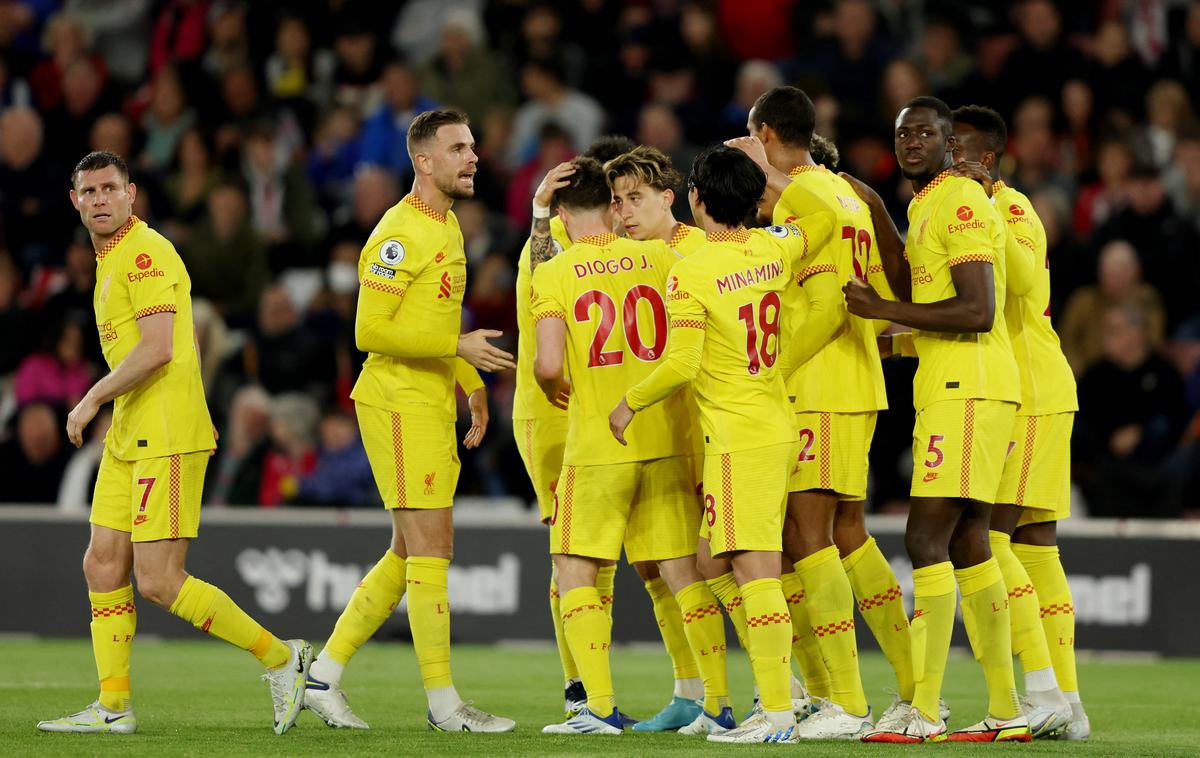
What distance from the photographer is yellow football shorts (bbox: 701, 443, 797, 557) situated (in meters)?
7.25

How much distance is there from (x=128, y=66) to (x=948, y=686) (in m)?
11.9

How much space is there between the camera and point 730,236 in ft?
24.3

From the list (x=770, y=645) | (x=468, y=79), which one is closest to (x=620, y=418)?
(x=770, y=645)

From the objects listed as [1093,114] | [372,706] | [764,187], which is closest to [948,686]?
[372,706]

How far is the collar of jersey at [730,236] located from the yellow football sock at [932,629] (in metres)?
1.60

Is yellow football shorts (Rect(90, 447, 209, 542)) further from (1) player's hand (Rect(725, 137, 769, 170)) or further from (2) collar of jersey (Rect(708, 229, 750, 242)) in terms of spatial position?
(1) player's hand (Rect(725, 137, 769, 170))

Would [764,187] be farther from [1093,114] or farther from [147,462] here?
[1093,114]

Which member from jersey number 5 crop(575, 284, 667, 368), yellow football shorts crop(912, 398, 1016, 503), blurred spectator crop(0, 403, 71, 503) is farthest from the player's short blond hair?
blurred spectator crop(0, 403, 71, 503)

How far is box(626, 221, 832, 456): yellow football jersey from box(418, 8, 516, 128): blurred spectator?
9.72 metres

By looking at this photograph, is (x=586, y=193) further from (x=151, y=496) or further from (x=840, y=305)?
(x=151, y=496)

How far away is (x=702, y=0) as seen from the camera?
17.5m

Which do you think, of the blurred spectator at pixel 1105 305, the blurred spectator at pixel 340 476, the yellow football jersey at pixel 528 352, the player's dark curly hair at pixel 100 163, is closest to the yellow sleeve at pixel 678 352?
the yellow football jersey at pixel 528 352

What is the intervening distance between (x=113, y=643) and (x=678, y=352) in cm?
285

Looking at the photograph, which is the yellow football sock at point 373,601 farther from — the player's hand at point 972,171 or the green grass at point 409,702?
the player's hand at point 972,171
